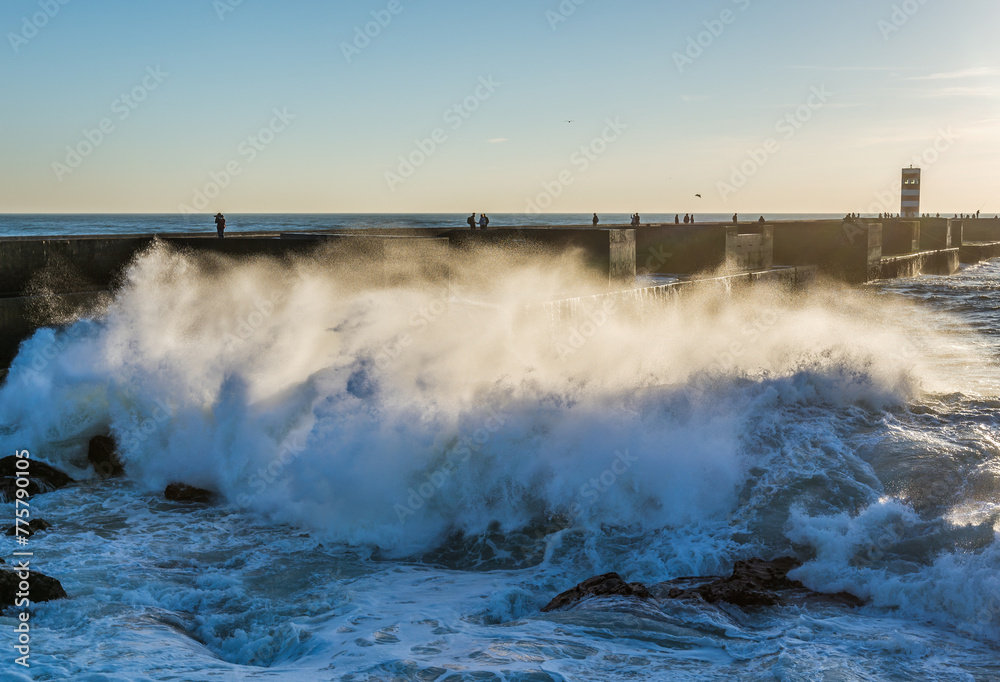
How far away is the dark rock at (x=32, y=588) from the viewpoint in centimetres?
552

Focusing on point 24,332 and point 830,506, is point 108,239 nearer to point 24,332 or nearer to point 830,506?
point 24,332

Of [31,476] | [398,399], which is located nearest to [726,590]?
[398,399]

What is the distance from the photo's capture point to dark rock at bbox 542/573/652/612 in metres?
6.05

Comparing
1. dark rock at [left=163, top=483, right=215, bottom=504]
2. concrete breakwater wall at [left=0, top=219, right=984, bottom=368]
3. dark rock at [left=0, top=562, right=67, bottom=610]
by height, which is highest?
concrete breakwater wall at [left=0, top=219, right=984, bottom=368]

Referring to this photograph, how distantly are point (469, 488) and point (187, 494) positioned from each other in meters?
3.37

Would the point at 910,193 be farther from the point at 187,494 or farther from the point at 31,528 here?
the point at 31,528

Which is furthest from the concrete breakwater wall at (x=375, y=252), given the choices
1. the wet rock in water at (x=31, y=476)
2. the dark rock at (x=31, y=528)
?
→ the dark rock at (x=31, y=528)

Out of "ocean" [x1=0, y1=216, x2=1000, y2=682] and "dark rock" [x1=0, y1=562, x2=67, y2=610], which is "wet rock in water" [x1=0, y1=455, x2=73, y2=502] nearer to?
"ocean" [x1=0, y1=216, x2=1000, y2=682]

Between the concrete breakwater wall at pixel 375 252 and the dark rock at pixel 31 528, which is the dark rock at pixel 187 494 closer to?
the dark rock at pixel 31 528

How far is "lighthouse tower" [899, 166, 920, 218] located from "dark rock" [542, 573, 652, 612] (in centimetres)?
7624

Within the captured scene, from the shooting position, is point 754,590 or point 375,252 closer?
point 754,590

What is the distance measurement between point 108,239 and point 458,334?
760 centimetres

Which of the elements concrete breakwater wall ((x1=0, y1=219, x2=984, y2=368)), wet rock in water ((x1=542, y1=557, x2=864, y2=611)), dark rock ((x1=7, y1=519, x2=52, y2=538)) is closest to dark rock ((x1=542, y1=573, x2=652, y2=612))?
wet rock in water ((x1=542, y1=557, x2=864, y2=611))

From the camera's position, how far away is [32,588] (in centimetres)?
570
